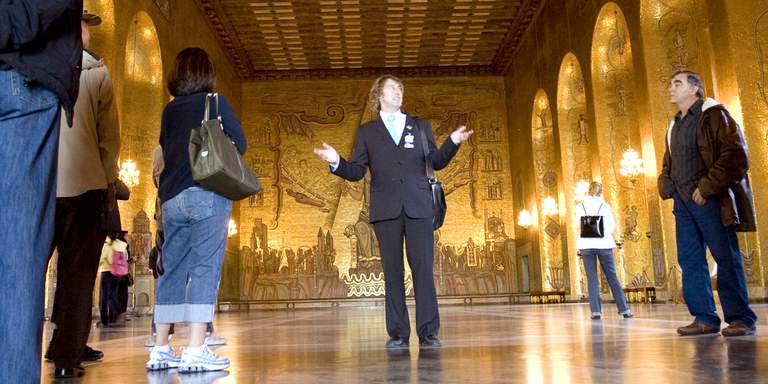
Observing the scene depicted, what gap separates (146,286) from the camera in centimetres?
1318

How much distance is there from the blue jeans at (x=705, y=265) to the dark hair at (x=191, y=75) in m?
3.19

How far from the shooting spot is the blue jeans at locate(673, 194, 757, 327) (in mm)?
4020

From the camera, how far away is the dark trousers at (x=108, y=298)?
884cm

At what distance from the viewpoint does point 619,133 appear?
1402 centimetres

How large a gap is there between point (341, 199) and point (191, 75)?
738 inches

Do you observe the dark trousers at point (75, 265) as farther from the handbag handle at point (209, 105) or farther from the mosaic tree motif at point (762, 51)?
the mosaic tree motif at point (762, 51)

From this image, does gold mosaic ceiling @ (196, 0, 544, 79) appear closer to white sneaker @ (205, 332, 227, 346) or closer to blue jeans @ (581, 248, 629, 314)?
blue jeans @ (581, 248, 629, 314)

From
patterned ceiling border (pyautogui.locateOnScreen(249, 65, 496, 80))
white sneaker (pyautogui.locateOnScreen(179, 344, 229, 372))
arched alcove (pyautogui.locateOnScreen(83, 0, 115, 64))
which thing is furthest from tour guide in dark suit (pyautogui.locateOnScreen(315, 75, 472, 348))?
patterned ceiling border (pyautogui.locateOnScreen(249, 65, 496, 80))

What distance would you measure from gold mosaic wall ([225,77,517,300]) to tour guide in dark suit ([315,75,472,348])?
56.5 ft

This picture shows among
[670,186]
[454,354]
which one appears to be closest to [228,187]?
[454,354]

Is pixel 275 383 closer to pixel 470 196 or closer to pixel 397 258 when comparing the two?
pixel 397 258

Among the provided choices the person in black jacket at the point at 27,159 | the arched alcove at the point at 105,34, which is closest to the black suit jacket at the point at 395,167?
the person in black jacket at the point at 27,159

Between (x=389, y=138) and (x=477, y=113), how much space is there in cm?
1919

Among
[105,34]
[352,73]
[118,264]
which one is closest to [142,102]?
[105,34]
